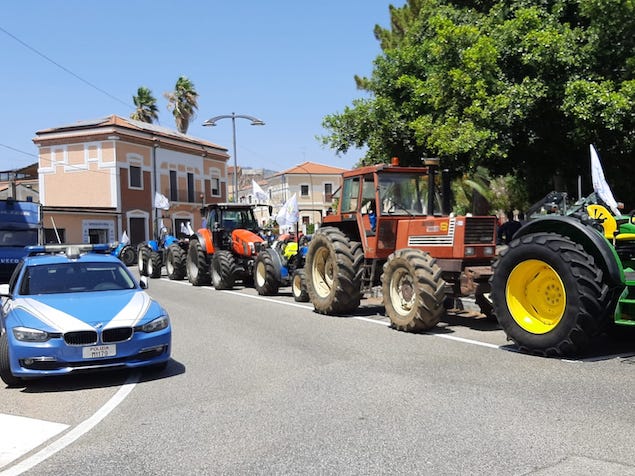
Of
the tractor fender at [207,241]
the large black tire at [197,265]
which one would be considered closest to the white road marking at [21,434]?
the tractor fender at [207,241]

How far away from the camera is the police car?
6.85m

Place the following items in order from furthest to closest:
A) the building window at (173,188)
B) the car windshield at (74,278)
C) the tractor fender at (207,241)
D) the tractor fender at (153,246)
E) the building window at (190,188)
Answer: the building window at (190,188), the building window at (173,188), the tractor fender at (153,246), the tractor fender at (207,241), the car windshield at (74,278)

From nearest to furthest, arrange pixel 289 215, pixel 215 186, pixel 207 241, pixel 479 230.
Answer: pixel 479 230
pixel 207 241
pixel 289 215
pixel 215 186

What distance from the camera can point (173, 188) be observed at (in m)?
50.7

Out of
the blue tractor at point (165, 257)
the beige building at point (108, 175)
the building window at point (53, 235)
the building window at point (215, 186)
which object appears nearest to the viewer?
the blue tractor at point (165, 257)

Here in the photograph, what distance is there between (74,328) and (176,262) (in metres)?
17.3

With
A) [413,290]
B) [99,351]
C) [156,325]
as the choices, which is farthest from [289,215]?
[99,351]

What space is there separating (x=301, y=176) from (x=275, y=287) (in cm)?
6418

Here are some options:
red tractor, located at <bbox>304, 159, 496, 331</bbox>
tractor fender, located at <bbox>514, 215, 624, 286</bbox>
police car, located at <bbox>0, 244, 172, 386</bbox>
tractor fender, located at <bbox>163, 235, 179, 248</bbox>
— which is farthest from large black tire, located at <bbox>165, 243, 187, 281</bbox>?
tractor fender, located at <bbox>514, 215, 624, 286</bbox>

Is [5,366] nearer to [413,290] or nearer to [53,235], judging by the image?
[413,290]

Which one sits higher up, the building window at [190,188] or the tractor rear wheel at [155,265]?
the building window at [190,188]

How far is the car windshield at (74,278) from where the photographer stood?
8133 millimetres

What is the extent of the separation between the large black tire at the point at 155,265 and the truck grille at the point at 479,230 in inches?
702

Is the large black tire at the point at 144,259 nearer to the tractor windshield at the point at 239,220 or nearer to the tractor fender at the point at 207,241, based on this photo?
the tractor fender at the point at 207,241
